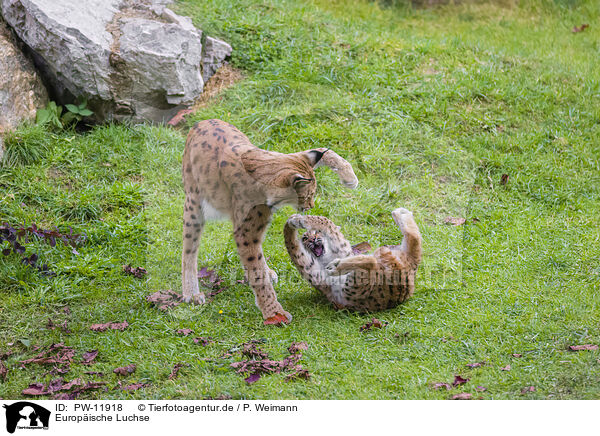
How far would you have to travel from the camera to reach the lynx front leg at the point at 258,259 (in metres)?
5.18

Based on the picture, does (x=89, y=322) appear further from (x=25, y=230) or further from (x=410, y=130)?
(x=410, y=130)

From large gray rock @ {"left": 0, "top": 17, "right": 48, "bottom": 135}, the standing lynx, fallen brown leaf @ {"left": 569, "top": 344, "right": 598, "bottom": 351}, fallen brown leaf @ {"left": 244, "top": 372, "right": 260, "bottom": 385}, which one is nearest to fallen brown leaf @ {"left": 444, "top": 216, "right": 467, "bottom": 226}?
the standing lynx

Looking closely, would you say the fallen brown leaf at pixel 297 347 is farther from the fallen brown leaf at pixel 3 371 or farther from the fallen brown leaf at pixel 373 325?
the fallen brown leaf at pixel 3 371

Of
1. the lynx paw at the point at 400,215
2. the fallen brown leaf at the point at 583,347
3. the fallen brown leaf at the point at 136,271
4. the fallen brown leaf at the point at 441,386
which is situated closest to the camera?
the fallen brown leaf at the point at 441,386

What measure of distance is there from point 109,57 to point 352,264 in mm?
4344

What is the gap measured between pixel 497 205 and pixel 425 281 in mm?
1896

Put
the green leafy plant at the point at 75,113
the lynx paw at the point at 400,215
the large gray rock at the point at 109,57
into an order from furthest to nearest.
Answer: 1. the green leafy plant at the point at 75,113
2. the large gray rock at the point at 109,57
3. the lynx paw at the point at 400,215

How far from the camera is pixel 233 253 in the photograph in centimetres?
612

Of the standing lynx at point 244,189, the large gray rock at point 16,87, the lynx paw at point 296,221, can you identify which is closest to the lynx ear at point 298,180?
the standing lynx at point 244,189

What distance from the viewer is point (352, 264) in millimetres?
5266

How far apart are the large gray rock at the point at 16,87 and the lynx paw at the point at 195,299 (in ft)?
→ 10.8

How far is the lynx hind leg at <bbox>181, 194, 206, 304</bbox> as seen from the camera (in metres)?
5.68

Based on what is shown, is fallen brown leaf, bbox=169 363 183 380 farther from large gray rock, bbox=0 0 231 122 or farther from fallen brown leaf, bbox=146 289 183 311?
large gray rock, bbox=0 0 231 122

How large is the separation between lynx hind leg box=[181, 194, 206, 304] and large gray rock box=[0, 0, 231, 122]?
257 centimetres
